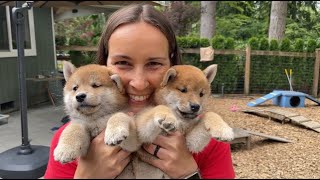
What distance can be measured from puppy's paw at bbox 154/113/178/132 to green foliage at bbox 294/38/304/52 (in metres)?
0.85

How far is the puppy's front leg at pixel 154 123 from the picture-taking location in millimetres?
1278

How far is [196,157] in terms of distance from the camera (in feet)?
5.17

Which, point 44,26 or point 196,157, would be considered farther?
point 44,26

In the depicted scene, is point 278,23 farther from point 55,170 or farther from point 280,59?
point 55,170

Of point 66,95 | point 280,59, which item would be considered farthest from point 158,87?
point 280,59

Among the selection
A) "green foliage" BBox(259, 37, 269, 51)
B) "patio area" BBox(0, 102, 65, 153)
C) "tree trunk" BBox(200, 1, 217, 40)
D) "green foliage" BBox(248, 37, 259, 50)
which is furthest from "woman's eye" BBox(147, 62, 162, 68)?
"tree trunk" BBox(200, 1, 217, 40)

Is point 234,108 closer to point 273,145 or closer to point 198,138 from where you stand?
point 273,145

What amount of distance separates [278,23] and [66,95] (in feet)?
4.02

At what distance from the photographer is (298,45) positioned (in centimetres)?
184

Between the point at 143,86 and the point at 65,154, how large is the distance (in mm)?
424

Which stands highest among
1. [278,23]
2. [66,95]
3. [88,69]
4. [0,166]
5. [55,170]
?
[278,23]

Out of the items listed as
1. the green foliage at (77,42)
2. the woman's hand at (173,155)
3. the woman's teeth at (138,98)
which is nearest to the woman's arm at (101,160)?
the woman's hand at (173,155)

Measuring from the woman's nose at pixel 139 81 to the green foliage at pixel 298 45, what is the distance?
807 millimetres

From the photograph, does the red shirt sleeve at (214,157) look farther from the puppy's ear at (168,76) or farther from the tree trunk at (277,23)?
the tree trunk at (277,23)
